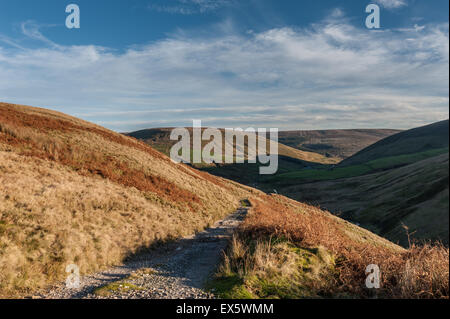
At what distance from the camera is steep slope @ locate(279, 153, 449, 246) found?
3219cm

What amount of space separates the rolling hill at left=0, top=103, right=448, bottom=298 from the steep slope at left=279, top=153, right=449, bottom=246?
66.6ft

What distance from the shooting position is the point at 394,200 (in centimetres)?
6341

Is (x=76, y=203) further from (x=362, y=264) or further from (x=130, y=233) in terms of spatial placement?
(x=362, y=264)

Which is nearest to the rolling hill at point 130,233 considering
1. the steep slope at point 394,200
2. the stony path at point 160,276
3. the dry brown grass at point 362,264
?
the dry brown grass at point 362,264

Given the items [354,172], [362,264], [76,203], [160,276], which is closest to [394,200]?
[362,264]

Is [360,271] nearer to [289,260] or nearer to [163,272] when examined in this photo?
[289,260]

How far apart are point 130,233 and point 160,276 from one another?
19.1 ft

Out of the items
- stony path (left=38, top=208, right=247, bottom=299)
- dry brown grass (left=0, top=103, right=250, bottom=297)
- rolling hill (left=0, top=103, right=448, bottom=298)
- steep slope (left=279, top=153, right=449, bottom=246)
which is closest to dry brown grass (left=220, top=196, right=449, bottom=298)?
rolling hill (left=0, top=103, right=448, bottom=298)

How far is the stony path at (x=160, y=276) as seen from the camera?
327 inches

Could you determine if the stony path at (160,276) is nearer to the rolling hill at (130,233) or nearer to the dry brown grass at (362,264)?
the rolling hill at (130,233)

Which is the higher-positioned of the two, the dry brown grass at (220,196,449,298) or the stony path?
the dry brown grass at (220,196,449,298)

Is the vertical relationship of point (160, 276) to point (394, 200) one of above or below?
above

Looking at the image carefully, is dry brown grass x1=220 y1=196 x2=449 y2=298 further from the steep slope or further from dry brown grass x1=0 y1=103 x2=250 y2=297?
the steep slope

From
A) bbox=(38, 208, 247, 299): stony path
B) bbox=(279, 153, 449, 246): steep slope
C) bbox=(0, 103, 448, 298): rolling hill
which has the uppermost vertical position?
bbox=(0, 103, 448, 298): rolling hill
